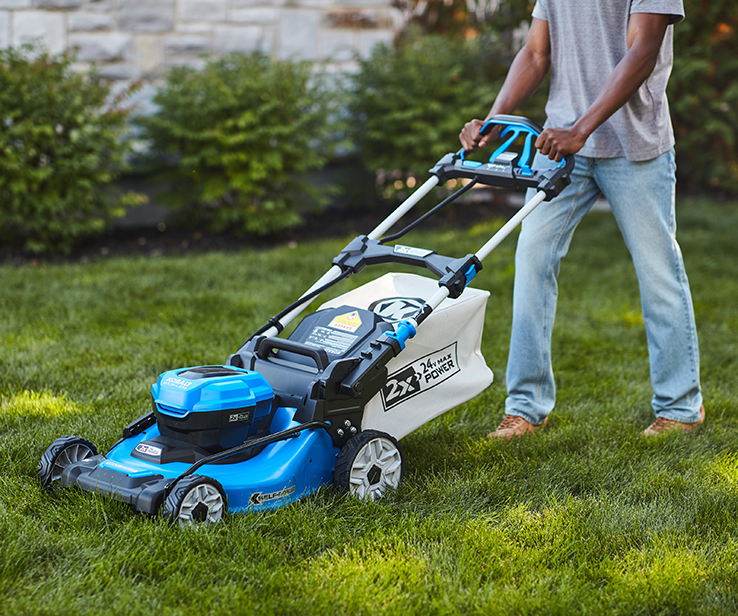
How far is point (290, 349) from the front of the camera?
233 centimetres

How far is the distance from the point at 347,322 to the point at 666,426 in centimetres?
125

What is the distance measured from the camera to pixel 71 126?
5.28 meters

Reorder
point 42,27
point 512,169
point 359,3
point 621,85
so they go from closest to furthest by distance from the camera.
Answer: point 621,85, point 512,169, point 42,27, point 359,3

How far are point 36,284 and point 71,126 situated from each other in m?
1.26

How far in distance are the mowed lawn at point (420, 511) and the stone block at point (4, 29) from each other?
3002 mm

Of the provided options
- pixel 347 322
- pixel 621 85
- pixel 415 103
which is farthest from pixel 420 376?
pixel 415 103

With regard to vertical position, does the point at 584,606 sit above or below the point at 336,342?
below

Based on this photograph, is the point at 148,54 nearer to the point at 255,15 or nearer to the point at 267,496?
the point at 255,15

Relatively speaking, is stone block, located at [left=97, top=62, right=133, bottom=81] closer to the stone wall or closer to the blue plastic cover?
the stone wall

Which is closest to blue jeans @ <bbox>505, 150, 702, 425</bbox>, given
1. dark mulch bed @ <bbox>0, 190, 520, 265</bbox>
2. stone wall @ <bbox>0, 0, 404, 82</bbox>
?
dark mulch bed @ <bbox>0, 190, 520, 265</bbox>

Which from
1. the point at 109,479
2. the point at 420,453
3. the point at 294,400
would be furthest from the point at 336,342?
the point at 109,479

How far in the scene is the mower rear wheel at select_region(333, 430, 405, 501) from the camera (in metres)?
2.20

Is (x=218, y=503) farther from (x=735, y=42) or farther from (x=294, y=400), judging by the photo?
(x=735, y=42)

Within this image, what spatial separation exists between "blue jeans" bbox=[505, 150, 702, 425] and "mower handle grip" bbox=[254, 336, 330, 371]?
86 cm
